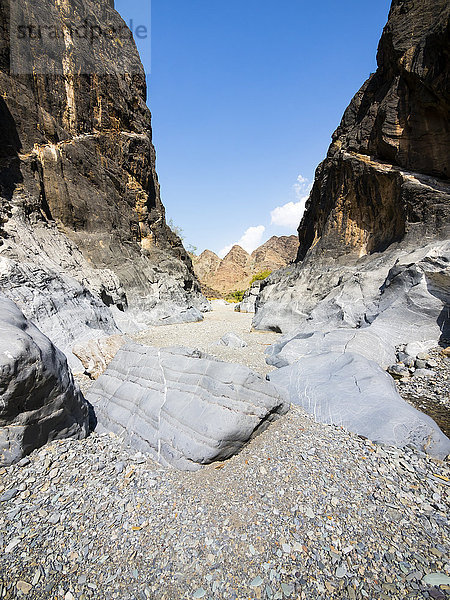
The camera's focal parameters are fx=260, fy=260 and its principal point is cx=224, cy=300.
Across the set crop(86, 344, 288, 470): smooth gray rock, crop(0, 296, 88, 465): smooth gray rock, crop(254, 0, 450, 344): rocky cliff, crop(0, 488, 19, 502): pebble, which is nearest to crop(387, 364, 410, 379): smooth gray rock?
crop(254, 0, 450, 344): rocky cliff

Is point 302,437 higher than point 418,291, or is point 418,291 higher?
point 418,291

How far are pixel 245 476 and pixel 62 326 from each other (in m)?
9.99

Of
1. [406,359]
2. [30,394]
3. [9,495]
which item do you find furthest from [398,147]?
[9,495]

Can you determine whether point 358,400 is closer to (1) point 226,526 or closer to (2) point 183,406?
(2) point 183,406

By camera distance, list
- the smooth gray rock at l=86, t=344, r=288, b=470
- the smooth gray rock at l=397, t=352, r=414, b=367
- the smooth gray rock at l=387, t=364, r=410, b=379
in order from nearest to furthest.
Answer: the smooth gray rock at l=86, t=344, r=288, b=470
the smooth gray rock at l=387, t=364, r=410, b=379
the smooth gray rock at l=397, t=352, r=414, b=367

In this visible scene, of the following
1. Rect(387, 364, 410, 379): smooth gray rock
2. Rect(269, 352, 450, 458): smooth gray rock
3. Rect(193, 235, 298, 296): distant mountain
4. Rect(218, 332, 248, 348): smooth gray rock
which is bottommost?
Rect(193, 235, 298, 296): distant mountain

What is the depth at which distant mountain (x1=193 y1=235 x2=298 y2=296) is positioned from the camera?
82562mm

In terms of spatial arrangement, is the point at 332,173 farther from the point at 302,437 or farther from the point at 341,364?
the point at 302,437

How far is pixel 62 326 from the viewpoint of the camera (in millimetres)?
10516

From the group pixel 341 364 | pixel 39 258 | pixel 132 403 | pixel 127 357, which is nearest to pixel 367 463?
pixel 341 364

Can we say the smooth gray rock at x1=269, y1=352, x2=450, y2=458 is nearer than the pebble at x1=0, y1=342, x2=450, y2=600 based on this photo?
No

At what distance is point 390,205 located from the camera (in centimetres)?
1529

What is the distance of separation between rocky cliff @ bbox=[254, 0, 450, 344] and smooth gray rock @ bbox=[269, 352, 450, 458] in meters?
2.55

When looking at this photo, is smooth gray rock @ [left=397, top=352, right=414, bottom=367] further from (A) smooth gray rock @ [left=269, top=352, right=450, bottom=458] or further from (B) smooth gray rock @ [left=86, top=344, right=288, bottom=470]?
(B) smooth gray rock @ [left=86, top=344, right=288, bottom=470]
